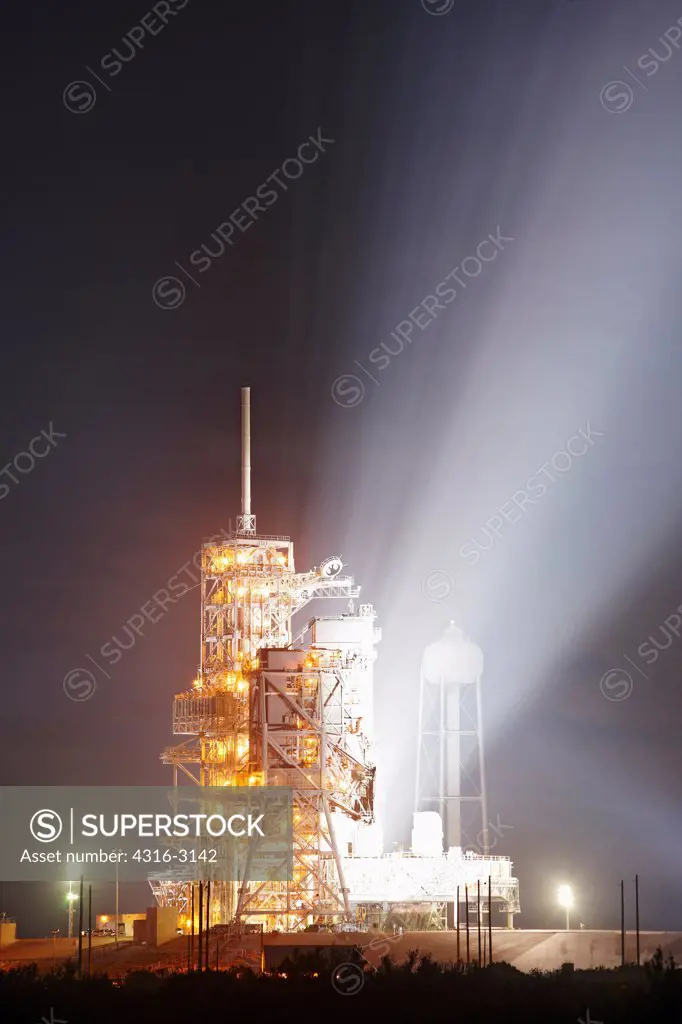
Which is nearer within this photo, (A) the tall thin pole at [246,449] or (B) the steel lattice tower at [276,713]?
(B) the steel lattice tower at [276,713]

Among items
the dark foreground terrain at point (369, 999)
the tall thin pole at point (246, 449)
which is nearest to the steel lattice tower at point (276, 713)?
the tall thin pole at point (246, 449)

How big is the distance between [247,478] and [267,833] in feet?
76.8

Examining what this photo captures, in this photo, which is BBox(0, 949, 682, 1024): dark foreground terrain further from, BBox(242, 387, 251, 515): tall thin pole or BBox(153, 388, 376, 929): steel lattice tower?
BBox(242, 387, 251, 515): tall thin pole

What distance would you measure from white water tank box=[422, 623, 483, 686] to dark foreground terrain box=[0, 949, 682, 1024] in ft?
188

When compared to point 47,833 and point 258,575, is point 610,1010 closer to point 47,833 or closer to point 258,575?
point 47,833

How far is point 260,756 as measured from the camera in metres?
Result: 87.3

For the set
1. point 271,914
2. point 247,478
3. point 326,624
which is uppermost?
point 247,478

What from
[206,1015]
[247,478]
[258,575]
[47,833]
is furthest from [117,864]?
[206,1015]

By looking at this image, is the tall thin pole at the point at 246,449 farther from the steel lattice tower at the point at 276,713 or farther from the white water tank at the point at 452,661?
the white water tank at the point at 452,661

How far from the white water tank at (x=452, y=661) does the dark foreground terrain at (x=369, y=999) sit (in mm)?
57234

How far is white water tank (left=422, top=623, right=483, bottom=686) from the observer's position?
110375 millimetres

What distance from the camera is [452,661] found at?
362 ft

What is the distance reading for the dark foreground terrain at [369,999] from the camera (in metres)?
47.2

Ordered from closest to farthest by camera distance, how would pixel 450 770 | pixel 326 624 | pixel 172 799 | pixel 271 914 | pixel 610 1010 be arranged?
1. pixel 610 1010
2. pixel 271 914
3. pixel 172 799
4. pixel 326 624
5. pixel 450 770
